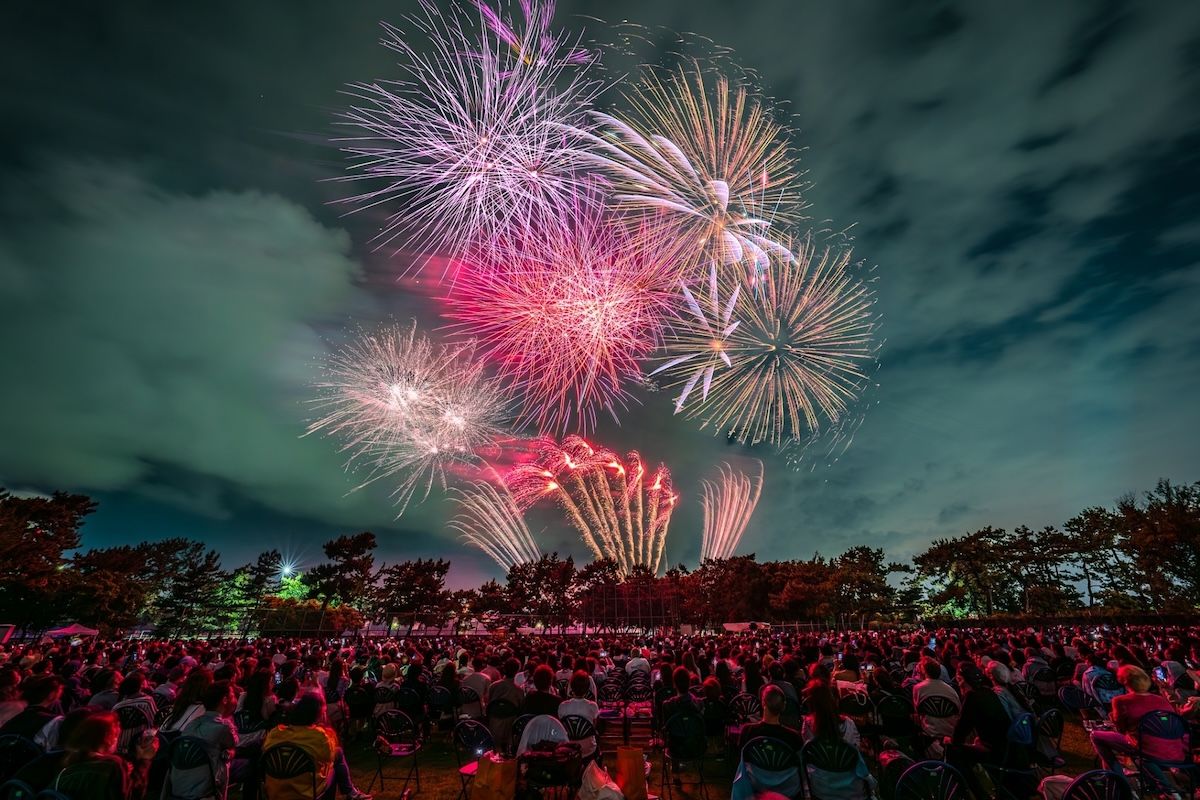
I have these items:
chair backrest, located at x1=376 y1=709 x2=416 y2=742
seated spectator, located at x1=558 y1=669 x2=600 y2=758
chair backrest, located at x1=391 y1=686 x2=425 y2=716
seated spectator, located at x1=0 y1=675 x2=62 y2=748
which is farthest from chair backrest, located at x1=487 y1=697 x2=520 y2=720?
seated spectator, located at x1=0 y1=675 x2=62 y2=748

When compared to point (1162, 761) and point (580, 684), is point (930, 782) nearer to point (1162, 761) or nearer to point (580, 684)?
point (1162, 761)

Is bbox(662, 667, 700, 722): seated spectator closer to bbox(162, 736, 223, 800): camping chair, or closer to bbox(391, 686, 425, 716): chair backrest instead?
bbox(391, 686, 425, 716): chair backrest

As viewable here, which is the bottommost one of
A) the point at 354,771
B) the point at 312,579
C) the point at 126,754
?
the point at 354,771

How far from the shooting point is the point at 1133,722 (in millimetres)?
6234

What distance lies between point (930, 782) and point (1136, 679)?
385cm

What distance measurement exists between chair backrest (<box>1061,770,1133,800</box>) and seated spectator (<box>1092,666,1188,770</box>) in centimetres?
283

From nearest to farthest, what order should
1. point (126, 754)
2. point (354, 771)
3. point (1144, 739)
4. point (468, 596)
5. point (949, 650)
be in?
point (1144, 739) → point (126, 754) → point (354, 771) → point (949, 650) → point (468, 596)

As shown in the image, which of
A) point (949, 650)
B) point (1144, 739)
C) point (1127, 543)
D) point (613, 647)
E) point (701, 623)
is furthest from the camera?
point (701, 623)

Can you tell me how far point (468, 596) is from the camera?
76438mm

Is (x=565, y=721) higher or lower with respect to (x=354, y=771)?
higher

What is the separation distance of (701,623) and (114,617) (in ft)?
240

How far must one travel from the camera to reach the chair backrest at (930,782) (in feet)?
15.6

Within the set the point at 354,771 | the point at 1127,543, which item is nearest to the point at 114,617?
the point at 354,771

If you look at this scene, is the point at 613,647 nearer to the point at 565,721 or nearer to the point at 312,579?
the point at 565,721
